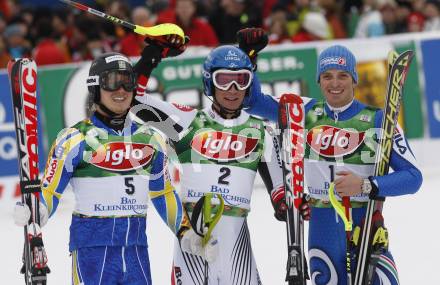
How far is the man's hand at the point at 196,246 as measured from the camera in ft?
23.6

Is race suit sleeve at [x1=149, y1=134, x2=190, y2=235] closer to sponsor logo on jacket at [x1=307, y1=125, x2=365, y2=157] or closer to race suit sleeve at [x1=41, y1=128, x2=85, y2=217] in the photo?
race suit sleeve at [x1=41, y1=128, x2=85, y2=217]

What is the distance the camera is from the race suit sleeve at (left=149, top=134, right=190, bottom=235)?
7.16 meters

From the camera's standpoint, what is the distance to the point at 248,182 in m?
7.57

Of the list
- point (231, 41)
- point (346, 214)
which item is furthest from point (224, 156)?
point (231, 41)

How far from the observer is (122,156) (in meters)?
7.01

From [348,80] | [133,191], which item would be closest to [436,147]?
[348,80]

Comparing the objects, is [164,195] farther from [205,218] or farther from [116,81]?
[116,81]

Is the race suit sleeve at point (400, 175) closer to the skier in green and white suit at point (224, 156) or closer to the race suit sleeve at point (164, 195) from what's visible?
the skier in green and white suit at point (224, 156)

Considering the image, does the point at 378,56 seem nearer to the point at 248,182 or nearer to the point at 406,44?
the point at 406,44

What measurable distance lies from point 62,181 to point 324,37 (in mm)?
9114

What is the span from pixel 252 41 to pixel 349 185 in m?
1.36

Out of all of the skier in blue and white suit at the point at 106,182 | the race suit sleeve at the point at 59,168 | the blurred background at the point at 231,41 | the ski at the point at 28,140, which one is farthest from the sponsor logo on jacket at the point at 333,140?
the blurred background at the point at 231,41

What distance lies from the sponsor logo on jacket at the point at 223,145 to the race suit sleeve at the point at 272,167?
0.12 m

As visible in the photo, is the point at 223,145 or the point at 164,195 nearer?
the point at 164,195
